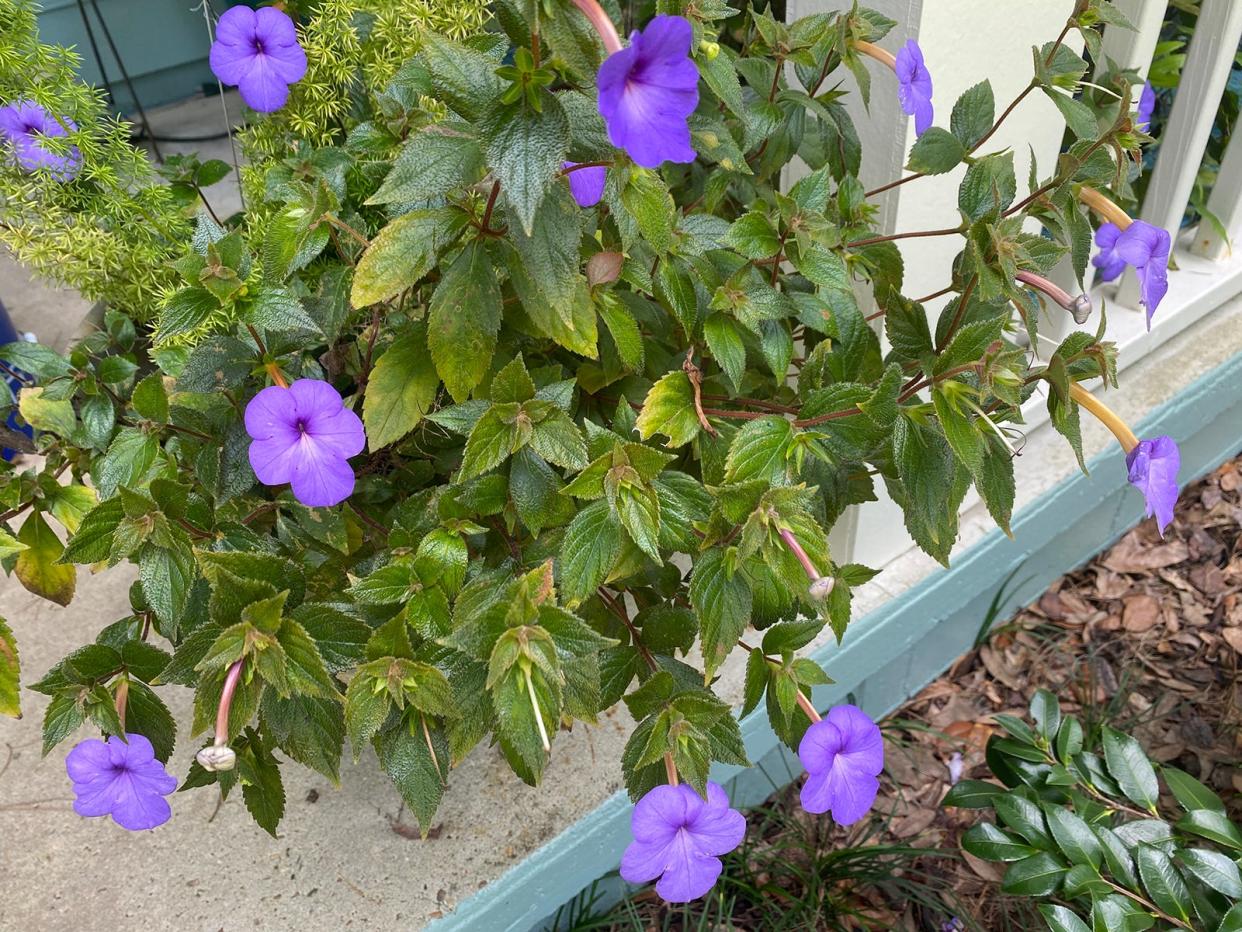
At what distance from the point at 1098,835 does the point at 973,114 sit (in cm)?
104

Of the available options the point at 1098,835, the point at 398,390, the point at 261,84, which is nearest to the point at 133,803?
the point at 398,390

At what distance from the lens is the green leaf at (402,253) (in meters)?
0.88

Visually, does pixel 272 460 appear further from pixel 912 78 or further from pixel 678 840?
pixel 912 78

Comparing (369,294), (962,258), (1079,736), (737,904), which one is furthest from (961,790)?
(369,294)

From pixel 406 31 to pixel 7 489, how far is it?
0.72 meters

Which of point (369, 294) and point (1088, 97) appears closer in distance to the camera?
point (369, 294)

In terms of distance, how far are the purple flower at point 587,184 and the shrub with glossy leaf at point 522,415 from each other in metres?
0.02

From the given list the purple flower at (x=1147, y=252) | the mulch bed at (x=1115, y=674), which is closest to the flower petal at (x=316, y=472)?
the purple flower at (x=1147, y=252)

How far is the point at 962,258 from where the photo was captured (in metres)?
1.10

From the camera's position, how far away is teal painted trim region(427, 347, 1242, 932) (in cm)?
145

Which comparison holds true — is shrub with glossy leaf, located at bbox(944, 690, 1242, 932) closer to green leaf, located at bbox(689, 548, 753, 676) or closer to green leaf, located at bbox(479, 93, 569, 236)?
green leaf, located at bbox(689, 548, 753, 676)

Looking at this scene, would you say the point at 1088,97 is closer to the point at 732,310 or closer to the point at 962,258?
the point at 962,258

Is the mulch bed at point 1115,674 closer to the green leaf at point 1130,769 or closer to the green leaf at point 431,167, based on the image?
the green leaf at point 1130,769

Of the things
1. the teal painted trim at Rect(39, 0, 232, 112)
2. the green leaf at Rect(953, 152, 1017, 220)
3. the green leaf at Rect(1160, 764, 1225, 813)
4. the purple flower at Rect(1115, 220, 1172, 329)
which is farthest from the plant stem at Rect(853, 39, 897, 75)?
the teal painted trim at Rect(39, 0, 232, 112)
